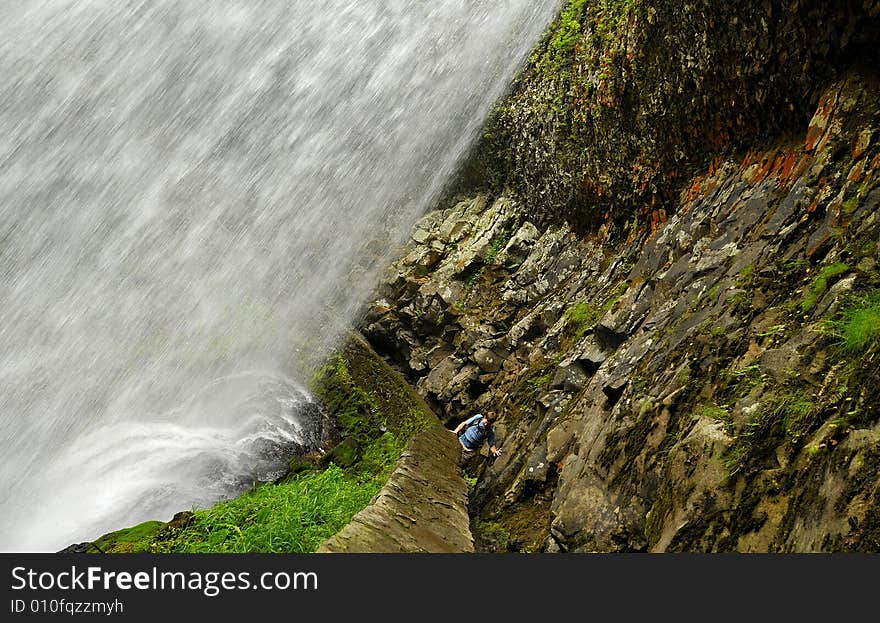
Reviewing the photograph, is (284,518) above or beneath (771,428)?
above

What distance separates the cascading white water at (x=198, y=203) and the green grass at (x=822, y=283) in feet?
29.1

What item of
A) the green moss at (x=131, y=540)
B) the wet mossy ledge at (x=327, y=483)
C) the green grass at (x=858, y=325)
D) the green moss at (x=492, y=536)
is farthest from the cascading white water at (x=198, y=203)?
the green grass at (x=858, y=325)

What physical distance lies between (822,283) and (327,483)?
21.3 ft

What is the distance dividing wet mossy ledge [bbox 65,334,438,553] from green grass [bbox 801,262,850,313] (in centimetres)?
440

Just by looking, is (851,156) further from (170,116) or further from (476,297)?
(170,116)

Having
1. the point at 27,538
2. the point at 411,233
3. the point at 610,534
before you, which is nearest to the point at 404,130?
the point at 411,233

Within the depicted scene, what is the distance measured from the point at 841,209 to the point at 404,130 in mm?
12805

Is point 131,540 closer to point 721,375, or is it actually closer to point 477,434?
point 477,434

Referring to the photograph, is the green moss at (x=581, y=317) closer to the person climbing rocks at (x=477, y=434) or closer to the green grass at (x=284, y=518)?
the person climbing rocks at (x=477, y=434)

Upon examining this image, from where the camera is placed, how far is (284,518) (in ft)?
20.1

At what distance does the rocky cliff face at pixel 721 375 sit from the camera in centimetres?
338

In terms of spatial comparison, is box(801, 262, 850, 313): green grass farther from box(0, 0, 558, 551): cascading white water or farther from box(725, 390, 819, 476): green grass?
box(0, 0, 558, 551): cascading white water

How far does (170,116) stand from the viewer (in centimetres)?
1986

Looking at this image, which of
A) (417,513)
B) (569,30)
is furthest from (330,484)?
(569,30)
